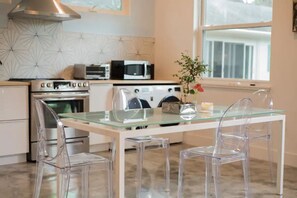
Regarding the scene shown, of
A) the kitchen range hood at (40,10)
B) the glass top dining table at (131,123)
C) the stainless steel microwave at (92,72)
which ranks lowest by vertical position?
the glass top dining table at (131,123)

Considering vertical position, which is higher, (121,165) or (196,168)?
(121,165)

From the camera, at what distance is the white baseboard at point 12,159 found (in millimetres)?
4562

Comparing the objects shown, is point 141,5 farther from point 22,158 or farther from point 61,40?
point 22,158

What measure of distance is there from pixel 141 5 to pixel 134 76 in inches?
44.3

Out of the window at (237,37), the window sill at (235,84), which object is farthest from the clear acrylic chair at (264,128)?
the window at (237,37)

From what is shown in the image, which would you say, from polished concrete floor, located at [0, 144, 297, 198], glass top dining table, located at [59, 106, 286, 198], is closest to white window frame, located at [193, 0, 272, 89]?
polished concrete floor, located at [0, 144, 297, 198]

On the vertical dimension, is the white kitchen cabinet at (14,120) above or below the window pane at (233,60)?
below

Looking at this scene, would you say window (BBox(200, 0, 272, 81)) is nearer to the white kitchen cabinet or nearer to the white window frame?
the white window frame

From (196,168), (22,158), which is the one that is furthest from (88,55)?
(196,168)

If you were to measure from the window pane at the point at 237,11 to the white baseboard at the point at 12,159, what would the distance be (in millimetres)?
2867

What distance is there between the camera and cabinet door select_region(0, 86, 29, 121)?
4434 mm

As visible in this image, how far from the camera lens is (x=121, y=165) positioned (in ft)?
8.38

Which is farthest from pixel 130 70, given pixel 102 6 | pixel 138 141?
pixel 138 141

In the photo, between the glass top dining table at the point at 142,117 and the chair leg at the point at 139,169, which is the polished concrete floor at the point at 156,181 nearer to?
the chair leg at the point at 139,169
